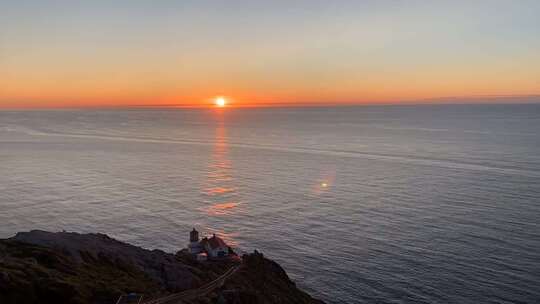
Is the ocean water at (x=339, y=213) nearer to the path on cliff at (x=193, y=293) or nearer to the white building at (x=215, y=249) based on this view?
the white building at (x=215, y=249)

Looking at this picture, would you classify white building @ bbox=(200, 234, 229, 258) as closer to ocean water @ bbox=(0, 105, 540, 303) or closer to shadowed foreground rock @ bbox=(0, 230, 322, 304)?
shadowed foreground rock @ bbox=(0, 230, 322, 304)

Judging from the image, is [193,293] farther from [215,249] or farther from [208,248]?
[208,248]

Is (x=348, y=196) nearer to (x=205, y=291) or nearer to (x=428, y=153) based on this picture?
(x=205, y=291)

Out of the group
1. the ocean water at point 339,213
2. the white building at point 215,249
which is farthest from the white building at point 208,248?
the ocean water at point 339,213

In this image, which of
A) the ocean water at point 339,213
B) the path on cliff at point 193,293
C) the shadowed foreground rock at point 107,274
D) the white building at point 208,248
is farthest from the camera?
the white building at point 208,248

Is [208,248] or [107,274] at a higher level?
[107,274]

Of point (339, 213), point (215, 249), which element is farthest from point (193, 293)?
point (339, 213)
